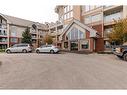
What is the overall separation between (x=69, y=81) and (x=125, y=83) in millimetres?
2506

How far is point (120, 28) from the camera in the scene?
872 inches

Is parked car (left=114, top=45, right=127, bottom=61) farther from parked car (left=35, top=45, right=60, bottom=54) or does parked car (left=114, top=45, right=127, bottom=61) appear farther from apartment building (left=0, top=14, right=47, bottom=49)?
apartment building (left=0, top=14, right=47, bottom=49)

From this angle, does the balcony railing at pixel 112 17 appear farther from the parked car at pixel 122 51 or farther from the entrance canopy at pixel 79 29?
the parked car at pixel 122 51

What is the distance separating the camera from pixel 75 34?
1222 inches

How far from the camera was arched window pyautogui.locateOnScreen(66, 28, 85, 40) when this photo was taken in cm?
2969

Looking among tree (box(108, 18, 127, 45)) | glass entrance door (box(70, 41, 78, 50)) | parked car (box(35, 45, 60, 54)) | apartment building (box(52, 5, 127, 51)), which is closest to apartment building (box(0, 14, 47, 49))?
apartment building (box(52, 5, 127, 51))

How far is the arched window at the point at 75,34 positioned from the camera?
97.4ft

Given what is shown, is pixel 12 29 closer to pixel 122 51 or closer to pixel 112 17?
pixel 112 17

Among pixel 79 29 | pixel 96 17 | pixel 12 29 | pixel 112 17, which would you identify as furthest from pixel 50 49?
pixel 12 29

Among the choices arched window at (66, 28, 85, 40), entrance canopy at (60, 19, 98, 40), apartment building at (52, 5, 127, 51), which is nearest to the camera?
entrance canopy at (60, 19, 98, 40)

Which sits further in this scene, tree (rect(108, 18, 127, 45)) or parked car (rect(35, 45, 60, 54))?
parked car (rect(35, 45, 60, 54))

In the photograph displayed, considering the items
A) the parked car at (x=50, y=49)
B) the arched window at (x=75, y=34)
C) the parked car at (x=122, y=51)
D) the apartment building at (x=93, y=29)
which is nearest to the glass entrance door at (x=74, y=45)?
the apartment building at (x=93, y=29)
